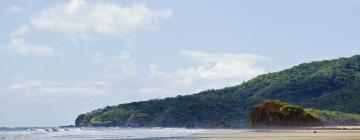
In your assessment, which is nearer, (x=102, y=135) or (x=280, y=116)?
(x=102, y=135)

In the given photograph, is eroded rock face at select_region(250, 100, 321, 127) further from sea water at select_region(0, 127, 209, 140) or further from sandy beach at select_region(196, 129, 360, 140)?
sandy beach at select_region(196, 129, 360, 140)

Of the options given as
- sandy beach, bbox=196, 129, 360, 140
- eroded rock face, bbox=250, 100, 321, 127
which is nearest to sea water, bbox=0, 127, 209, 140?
sandy beach, bbox=196, 129, 360, 140

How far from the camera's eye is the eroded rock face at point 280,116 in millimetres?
154250

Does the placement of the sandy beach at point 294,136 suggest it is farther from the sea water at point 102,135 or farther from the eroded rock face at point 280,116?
the eroded rock face at point 280,116

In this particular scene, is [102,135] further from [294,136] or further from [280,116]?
[280,116]

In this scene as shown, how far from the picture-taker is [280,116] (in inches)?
6191

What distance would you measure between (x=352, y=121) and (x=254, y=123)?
27720 millimetres

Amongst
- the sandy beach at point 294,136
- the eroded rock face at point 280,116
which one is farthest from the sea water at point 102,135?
the eroded rock face at point 280,116

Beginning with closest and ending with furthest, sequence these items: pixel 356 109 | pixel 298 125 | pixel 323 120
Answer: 1. pixel 298 125
2. pixel 323 120
3. pixel 356 109

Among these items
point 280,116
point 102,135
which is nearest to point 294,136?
point 102,135

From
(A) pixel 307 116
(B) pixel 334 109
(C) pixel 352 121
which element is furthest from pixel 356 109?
(A) pixel 307 116

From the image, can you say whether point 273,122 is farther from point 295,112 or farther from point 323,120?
point 323,120

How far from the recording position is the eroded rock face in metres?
154

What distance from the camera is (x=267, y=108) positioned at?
160375mm
